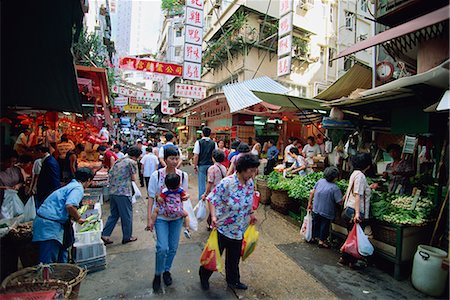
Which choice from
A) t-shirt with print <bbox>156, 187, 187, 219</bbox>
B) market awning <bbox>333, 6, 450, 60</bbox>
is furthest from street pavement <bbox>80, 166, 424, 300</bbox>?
market awning <bbox>333, 6, 450, 60</bbox>

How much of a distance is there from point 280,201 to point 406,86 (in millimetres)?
4183

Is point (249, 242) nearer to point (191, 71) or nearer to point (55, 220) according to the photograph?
point (55, 220)

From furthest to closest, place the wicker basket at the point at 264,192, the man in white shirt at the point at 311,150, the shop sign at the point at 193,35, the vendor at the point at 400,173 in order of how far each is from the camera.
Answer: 1. the shop sign at the point at 193,35
2. the man in white shirt at the point at 311,150
3. the wicker basket at the point at 264,192
4. the vendor at the point at 400,173

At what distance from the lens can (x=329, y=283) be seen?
3791 mm

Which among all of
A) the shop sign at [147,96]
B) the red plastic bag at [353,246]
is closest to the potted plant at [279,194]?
the red plastic bag at [353,246]

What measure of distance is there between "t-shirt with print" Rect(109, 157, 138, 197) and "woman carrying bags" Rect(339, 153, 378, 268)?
4047 mm

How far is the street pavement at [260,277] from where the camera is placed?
11.3 feet

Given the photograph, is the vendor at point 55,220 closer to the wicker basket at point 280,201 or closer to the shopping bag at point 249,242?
the shopping bag at point 249,242

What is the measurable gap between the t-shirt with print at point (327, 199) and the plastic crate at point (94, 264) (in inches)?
153

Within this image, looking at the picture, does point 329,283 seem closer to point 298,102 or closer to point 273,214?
point 273,214

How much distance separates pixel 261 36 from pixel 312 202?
1358cm

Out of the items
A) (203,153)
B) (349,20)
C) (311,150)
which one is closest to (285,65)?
(311,150)

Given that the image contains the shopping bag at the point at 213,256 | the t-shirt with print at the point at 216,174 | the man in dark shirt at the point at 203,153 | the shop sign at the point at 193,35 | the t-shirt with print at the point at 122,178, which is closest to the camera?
the shopping bag at the point at 213,256

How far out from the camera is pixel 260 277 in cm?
391
